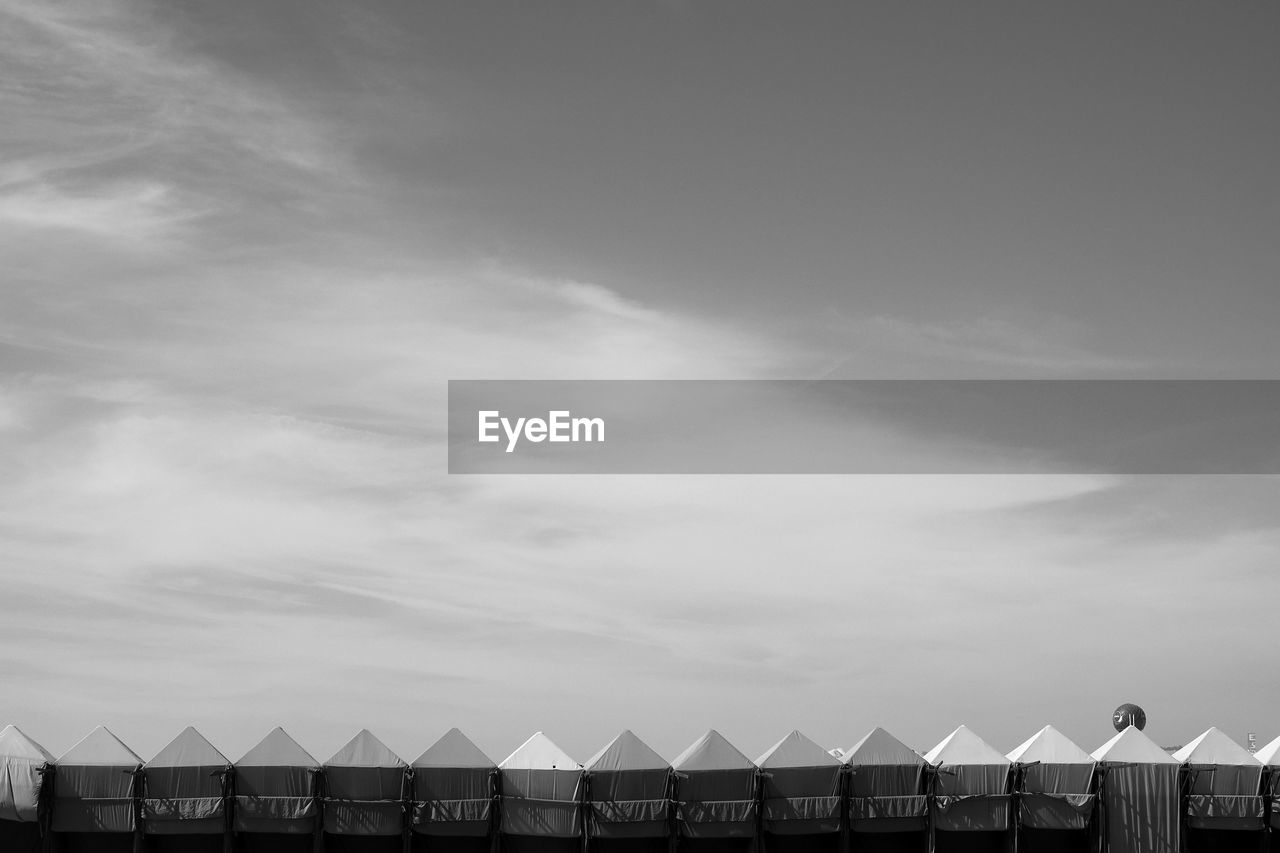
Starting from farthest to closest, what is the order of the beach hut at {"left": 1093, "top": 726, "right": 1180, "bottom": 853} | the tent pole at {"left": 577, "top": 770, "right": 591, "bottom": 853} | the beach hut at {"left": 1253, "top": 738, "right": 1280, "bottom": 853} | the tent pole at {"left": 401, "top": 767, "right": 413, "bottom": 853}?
1. the beach hut at {"left": 1253, "top": 738, "right": 1280, "bottom": 853}
2. the beach hut at {"left": 1093, "top": 726, "right": 1180, "bottom": 853}
3. the tent pole at {"left": 577, "top": 770, "right": 591, "bottom": 853}
4. the tent pole at {"left": 401, "top": 767, "right": 413, "bottom": 853}

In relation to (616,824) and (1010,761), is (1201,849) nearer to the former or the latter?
(1010,761)

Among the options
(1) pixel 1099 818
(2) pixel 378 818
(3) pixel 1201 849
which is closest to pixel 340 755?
(2) pixel 378 818

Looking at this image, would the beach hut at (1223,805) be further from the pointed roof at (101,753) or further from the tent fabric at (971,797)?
the pointed roof at (101,753)

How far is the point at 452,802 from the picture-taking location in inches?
1633

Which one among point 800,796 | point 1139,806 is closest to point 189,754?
point 800,796

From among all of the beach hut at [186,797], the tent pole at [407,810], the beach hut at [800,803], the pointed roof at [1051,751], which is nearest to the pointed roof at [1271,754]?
the pointed roof at [1051,751]

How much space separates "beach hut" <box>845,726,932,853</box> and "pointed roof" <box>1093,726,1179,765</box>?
20.8 feet

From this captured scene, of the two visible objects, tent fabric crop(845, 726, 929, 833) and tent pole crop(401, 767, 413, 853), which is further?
tent fabric crop(845, 726, 929, 833)

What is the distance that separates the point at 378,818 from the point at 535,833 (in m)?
4.87

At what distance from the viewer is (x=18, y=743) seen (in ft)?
137

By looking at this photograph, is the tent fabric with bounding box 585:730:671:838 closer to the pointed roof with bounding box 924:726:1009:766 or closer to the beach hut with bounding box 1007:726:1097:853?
the pointed roof with bounding box 924:726:1009:766

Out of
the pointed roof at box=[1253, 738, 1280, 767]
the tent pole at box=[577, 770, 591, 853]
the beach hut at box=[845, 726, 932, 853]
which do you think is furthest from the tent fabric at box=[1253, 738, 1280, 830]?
the tent pole at box=[577, 770, 591, 853]

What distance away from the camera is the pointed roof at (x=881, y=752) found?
4294cm

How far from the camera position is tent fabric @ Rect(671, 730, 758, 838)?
4184 centimetres
